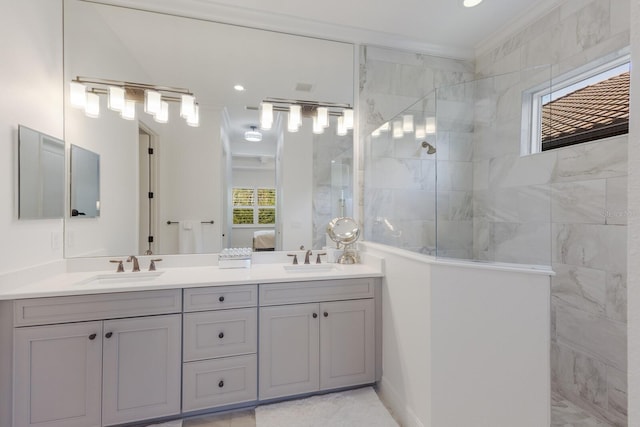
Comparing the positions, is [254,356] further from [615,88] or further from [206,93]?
[615,88]

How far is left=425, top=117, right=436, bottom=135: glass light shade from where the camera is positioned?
2276mm

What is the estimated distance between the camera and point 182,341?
1.76 meters

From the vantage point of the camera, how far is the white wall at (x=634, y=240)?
461 millimetres

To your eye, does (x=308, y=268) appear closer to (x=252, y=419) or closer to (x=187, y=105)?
(x=252, y=419)

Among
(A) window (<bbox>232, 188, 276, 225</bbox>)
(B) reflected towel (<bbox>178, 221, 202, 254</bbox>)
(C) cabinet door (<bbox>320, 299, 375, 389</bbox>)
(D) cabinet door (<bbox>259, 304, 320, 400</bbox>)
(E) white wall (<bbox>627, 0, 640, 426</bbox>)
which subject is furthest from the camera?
(A) window (<bbox>232, 188, 276, 225</bbox>)

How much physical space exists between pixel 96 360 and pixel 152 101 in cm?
171

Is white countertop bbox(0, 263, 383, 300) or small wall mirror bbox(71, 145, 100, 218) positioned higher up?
small wall mirror bbox(71, 145, 100, 218)

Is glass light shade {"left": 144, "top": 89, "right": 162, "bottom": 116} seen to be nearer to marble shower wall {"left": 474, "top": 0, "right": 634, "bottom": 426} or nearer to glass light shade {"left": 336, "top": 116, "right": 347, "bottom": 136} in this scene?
glass light shade {"left": 336, "top": 116, "right": 347, "bottom": 136}

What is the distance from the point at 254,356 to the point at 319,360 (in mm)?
446

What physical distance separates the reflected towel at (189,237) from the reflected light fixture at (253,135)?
0.83m

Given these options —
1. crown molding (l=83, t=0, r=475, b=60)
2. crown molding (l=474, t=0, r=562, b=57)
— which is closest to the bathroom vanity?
crown molding (l=83, t=0, r=475, b=60)

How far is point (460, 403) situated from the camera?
154 centimetres

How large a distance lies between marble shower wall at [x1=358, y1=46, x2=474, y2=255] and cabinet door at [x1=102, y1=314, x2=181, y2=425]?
1683 millimetres

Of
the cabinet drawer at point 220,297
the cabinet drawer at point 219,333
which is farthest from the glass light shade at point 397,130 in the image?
the cabinet drawer at point 219,333
